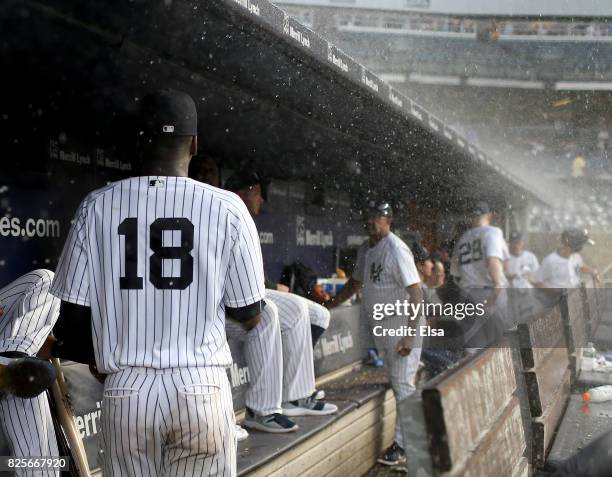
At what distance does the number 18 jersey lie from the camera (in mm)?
5168

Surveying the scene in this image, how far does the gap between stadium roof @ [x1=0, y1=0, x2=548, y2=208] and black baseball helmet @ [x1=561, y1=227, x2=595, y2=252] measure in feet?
6.29

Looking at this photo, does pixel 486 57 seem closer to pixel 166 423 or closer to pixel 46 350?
pixel 46 350

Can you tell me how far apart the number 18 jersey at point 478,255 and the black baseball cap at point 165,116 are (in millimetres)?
3825

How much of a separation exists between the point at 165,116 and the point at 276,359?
1.86 meters

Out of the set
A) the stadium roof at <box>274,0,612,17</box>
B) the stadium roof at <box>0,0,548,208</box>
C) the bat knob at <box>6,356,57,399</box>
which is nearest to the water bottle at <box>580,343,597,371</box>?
the stadium roof at <box>0,0,548,208</box>

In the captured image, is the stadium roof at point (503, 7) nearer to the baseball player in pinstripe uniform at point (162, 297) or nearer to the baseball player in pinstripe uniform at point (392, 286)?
the baseball player in pinstripe uniform at point (392, 286)

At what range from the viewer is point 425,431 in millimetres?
1186

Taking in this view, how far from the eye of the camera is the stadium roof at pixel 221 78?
8.00 feet

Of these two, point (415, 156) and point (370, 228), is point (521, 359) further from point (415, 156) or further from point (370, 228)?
point (415, 156)

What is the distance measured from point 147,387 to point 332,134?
11.3ft

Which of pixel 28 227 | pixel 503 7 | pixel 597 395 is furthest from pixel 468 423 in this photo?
pixel 503 7

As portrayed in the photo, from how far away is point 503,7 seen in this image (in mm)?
6859

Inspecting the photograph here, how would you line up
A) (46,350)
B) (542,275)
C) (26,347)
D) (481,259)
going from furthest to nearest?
(542,275) → (481,259) → (46,350) → (26,347)

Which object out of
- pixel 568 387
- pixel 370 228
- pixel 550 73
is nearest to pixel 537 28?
pixel 550 73
